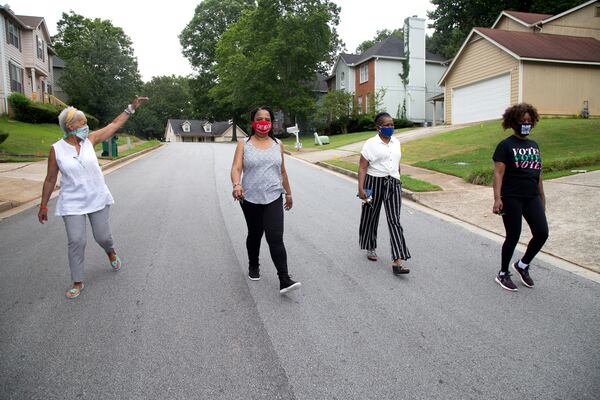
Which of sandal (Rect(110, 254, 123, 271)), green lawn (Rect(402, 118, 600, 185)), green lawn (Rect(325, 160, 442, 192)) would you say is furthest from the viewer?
green lawn (Rect(402, 118, 600, 185))

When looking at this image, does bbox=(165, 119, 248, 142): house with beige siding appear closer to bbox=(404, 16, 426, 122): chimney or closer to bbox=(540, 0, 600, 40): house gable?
bbox=(404, 16, 426, 122): chimney

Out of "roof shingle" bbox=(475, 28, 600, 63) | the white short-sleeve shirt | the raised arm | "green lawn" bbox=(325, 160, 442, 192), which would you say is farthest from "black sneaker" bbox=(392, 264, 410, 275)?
"roof shingle" bbox=(475, 28, 600, 63)

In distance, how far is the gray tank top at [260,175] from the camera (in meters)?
4.70

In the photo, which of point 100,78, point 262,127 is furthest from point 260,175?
point 100,78

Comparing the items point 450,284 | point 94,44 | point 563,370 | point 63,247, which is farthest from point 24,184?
point 94,44

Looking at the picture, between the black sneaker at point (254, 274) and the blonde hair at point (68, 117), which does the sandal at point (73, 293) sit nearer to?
the blonde hair at point (68, 117)

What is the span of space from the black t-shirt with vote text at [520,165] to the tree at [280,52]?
37.1 meters

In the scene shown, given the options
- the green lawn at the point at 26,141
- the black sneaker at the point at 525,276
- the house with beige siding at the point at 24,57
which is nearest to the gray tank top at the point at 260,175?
the black sneaker at the point at 525,276

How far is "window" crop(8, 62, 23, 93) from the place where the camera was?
32719 millimetres

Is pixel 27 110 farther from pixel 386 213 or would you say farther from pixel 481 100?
pixel 386 213

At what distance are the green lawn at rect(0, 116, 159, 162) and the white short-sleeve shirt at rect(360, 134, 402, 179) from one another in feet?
52.5

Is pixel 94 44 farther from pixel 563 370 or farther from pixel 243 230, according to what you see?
pixel 563 370

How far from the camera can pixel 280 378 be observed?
315cm

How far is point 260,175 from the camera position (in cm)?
471
